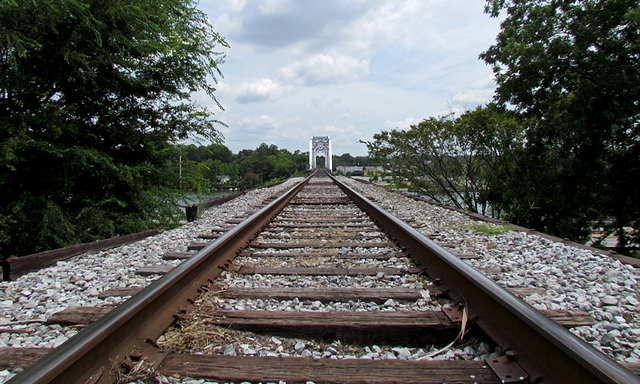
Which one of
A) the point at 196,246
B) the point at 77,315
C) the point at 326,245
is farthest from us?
the point at 326,245

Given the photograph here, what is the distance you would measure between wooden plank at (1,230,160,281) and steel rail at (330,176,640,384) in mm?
3184

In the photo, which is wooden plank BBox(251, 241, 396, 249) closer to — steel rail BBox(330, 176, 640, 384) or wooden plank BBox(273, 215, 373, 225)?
steel rail BBox(330, 176, 640, 384)

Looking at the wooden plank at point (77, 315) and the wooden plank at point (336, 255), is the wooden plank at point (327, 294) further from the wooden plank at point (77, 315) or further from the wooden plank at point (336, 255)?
the wooden plank at point (336, 255)

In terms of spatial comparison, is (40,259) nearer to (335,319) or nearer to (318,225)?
(335,319)

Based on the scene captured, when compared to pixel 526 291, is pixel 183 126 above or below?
above

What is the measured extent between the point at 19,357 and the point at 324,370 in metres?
1.32

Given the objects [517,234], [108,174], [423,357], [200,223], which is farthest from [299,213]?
[423,357]

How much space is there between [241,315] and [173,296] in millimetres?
450

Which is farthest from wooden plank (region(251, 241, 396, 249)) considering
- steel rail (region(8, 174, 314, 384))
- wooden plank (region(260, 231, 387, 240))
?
steel rail (region(8, 174, 314, 384))

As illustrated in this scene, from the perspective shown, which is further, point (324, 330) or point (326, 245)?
point (326, 245)

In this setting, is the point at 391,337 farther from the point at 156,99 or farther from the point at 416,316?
the point at 156,99

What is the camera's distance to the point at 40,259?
304 centimetres

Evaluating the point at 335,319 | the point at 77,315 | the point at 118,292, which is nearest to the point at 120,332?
the point at 77,315

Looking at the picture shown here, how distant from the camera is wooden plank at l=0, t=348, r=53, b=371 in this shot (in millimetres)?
1522
